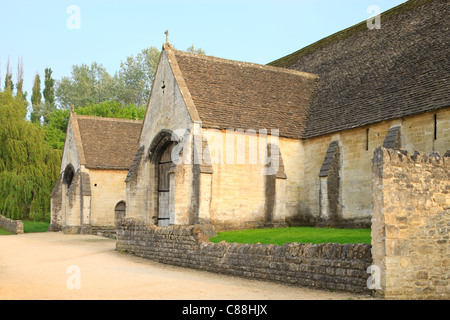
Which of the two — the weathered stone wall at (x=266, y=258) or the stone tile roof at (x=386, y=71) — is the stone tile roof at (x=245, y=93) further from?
the weathered stone wall at (x=266, y=258)

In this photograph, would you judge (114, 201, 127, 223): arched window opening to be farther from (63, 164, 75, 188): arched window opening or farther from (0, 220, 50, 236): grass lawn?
(0, 220, 50, 236): grass lawn

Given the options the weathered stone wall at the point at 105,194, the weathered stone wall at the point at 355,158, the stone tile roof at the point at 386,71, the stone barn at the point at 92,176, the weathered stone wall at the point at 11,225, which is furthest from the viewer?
the weathered stone wall at the point at 105,194

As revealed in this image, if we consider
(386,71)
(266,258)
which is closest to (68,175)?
(386,71)

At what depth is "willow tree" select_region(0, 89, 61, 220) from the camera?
34781mm

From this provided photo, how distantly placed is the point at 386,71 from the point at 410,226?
42.0ft

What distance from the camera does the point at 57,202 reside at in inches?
1396

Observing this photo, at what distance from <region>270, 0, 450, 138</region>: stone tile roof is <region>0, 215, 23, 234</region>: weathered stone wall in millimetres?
19973

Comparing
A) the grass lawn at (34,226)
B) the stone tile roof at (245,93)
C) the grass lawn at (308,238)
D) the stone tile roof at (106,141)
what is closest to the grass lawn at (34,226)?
the grass lawn at (34,226)

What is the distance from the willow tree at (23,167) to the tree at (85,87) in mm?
25654

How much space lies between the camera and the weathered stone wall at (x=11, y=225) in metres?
32.2
